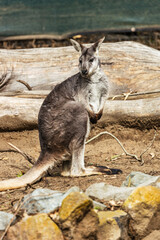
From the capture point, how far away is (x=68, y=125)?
14.9ft

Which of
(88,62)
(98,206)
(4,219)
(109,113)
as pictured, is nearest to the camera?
(4,219)

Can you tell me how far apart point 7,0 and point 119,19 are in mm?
2366

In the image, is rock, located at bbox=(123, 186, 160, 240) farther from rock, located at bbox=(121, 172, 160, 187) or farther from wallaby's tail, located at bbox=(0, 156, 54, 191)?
wallaby's tail, located at bbox=(0, 156, 54, 191)

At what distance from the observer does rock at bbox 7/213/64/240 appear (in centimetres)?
299

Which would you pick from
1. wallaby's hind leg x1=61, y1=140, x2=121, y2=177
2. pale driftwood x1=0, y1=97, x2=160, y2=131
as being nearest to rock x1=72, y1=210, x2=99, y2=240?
wallaby's hind leg x1=61, y1=140, x2=121, y2=177

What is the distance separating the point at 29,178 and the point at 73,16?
4664 mm

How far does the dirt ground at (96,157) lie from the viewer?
4.31 metres

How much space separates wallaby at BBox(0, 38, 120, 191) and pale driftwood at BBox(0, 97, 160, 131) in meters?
1.32

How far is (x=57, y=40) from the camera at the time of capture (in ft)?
26.6

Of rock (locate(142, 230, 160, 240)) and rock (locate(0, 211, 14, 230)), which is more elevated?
rock (locate(0, 211, 14, 230))

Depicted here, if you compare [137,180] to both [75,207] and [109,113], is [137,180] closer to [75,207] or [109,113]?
[75,207]

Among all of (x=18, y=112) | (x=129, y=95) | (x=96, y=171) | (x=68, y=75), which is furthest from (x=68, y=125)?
(x=68, y=75)

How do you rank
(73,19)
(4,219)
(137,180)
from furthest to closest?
(73,19)
(137,180)
(4,219)

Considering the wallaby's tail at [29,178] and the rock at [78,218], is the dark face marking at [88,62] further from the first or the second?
the rock at [78,218]
